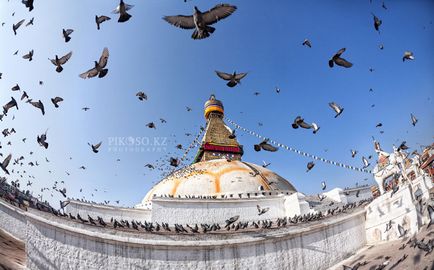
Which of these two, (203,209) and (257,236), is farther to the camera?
(203,209)

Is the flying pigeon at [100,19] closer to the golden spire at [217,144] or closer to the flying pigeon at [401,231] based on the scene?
the flying pigeon at [401,231]

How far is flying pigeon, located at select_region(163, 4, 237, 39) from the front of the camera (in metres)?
8.09

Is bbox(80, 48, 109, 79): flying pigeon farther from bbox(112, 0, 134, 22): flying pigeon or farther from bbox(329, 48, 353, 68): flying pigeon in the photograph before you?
bbox(329, 48, 353, 68): flying pigeon

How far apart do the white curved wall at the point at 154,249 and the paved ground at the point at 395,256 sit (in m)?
2.23

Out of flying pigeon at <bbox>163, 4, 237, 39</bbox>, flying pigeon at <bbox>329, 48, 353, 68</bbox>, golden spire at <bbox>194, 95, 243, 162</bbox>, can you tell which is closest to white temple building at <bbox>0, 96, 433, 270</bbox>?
flying pigeon at <bbox>329, 48, 353, 68</bbox>

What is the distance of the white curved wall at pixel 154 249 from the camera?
14508 millimetres

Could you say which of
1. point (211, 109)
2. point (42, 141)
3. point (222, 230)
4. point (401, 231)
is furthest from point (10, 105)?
point (211, 109)

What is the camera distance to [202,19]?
8.28 metres

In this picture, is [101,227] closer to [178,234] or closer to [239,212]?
[178,234]

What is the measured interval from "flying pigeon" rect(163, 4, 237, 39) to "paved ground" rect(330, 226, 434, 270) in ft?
36.3

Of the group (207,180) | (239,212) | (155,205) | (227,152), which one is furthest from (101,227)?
(227,152)

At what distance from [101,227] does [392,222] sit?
1469 centimetres

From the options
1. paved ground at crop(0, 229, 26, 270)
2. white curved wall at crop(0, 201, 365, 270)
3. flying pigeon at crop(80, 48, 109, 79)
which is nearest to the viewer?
flying pigeon at crop(80, 48, 109, 79)

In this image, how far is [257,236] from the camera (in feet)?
51.8
